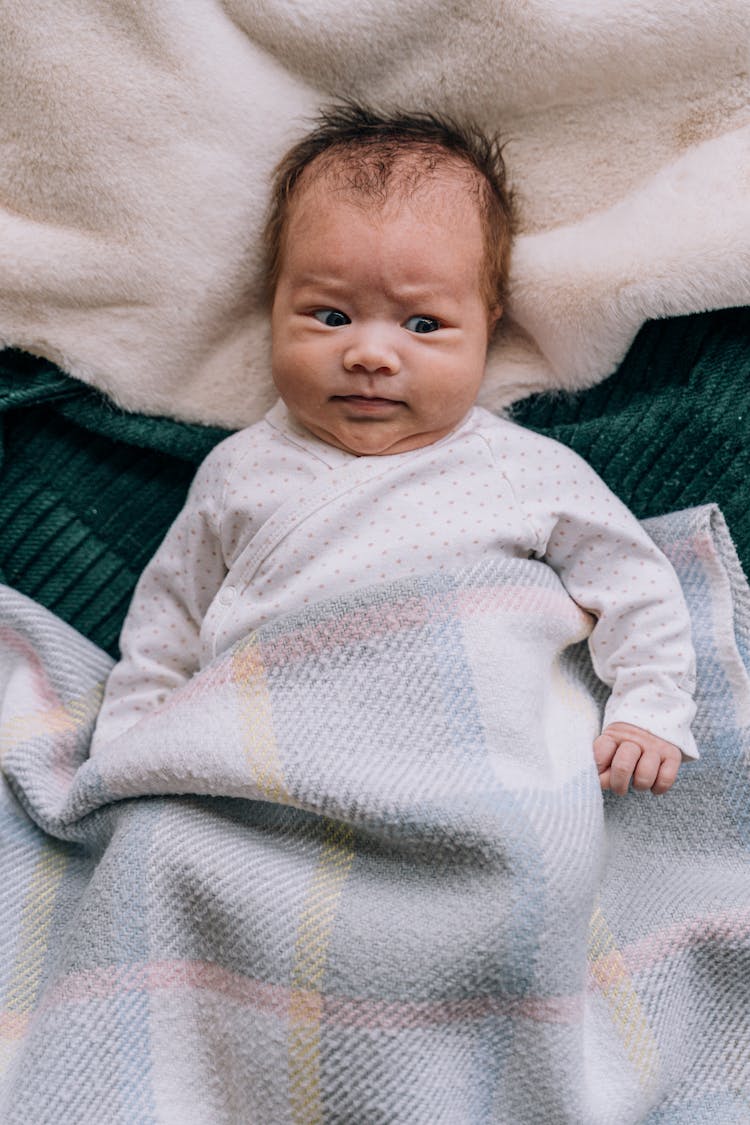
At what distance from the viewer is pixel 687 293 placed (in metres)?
1.18

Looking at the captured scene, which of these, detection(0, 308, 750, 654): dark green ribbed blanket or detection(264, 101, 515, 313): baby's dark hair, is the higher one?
detection(264, 101, 515, 313): baby's dark hair

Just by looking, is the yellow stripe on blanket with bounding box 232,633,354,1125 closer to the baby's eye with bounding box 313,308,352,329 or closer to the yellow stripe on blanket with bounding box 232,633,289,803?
the yellow stripe on blanket with bounding box 232,633,289,803

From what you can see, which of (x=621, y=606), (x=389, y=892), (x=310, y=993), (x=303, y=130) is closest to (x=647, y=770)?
(x=621, y=606)

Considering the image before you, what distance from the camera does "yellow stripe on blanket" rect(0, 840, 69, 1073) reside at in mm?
1070

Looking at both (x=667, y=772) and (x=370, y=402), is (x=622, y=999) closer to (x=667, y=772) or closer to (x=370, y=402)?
(x=667, y=772)

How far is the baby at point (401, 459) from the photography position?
3.73 feet

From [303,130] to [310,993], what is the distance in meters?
0.92

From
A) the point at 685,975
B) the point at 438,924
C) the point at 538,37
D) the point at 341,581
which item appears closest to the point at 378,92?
the point at 538,37

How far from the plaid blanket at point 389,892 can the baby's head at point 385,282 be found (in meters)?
0.21

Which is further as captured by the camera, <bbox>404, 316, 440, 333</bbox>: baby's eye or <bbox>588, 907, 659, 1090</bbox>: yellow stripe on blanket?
<bbox>404, 316, 440, 333</bbox>: baby's eye

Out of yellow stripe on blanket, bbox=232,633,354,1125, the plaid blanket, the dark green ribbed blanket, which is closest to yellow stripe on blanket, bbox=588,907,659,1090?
the plaid blanket

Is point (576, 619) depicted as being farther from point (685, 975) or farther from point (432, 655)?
point (685, 975)

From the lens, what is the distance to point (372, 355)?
3.69ft

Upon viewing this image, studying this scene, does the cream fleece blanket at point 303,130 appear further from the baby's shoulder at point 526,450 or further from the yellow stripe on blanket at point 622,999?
the yellow stripe on blanket at point 622,999
